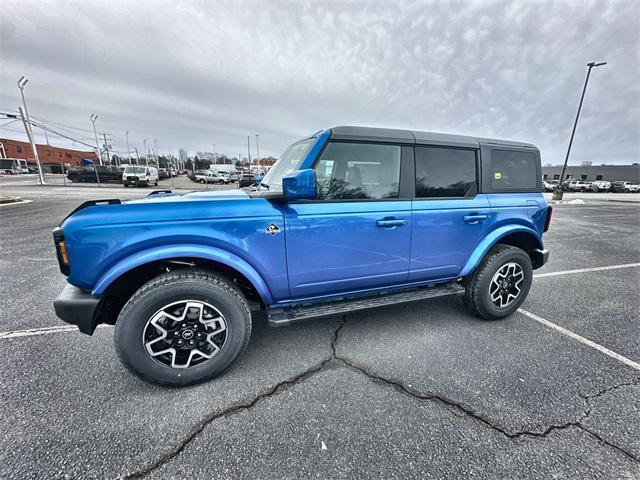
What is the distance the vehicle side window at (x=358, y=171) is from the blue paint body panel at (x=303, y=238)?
9 cm

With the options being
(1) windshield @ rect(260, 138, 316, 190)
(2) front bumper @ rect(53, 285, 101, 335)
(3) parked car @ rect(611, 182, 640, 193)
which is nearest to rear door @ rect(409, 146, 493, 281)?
(1) windshield @ rect(260, 138, 316, 190)

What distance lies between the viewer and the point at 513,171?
10.6ft

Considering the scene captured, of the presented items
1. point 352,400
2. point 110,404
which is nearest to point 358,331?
point 352,400

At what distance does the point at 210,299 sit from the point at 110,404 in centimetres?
98

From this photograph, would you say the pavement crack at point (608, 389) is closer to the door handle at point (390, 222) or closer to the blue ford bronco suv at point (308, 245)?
the blue ford bronco suv at point (308, 245)

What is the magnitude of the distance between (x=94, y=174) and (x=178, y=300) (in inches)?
1491

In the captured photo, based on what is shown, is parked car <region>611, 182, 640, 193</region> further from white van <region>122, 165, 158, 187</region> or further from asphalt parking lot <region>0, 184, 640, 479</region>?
white van <region>122, 165, 158, 187</region>

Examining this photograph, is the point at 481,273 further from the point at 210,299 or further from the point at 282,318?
the point at 210,299

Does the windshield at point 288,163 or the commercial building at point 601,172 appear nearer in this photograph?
the windshield at point 288,163

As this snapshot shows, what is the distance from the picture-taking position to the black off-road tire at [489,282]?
3.08 metres

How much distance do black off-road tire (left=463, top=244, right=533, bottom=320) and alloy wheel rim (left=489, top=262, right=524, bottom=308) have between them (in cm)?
3

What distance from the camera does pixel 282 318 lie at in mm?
2350

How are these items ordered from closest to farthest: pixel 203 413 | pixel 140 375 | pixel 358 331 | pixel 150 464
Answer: pixel 150 464, pixel 203 413, pixel 140 375, pixel 358 331

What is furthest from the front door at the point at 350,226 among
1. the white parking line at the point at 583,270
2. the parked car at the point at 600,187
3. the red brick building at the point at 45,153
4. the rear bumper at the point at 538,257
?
the red brick building at the point at 45,153
